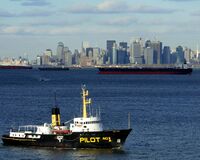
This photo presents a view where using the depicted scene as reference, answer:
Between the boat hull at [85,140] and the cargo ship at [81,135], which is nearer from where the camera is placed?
the boat hull at [85,140]

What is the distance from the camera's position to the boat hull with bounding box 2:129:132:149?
67250 mm

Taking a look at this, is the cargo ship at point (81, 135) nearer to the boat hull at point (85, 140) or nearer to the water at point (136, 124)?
the boat hull at point (85, 140)

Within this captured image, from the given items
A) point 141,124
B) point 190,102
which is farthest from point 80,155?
point 190,102

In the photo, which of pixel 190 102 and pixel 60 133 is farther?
pixel 190 102

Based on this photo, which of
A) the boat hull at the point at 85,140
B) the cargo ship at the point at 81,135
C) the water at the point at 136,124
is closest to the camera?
the water at the point at 136,124

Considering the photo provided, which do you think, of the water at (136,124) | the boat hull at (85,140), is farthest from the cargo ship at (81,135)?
the water at (136,124)

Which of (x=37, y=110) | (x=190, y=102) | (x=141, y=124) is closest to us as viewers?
(x=141, y=124)

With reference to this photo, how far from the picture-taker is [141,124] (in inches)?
3556

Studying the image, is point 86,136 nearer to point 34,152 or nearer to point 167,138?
point 34,152

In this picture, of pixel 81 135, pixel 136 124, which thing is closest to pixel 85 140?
pixel 81 135

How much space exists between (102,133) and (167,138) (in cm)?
1234

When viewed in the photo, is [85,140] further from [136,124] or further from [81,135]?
[136,124]

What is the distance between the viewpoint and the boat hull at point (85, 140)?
6725cm

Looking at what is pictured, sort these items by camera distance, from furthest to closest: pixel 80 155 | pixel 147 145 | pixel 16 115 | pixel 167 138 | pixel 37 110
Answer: pixel 37 110 < pixel 16 115 < pixel 167 138 < pixel 147 145 < pixel 80 155
